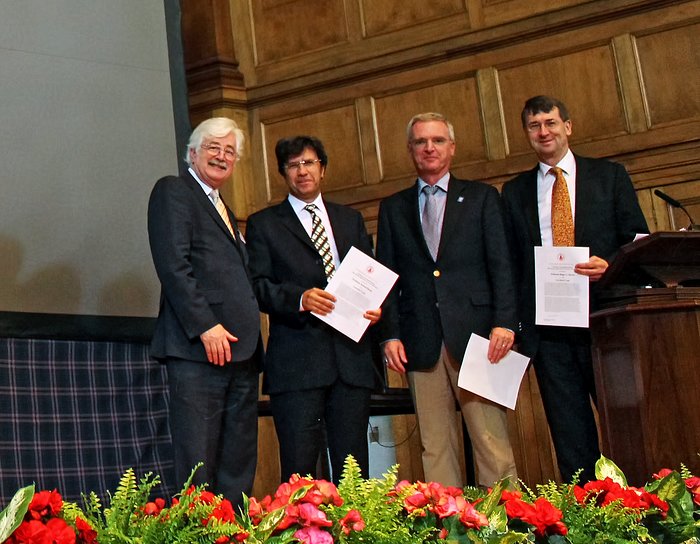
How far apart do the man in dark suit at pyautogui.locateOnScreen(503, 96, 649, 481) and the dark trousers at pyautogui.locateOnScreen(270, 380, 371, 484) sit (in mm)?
597

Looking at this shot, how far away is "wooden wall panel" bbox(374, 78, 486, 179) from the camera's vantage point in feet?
16.8

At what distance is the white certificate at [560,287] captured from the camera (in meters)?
3.12

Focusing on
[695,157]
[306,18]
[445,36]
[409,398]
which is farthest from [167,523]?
[306,18]

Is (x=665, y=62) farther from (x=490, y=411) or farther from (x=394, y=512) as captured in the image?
(x=394, y=512)

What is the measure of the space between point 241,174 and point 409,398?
2.08 m

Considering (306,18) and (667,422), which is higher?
(306,18)

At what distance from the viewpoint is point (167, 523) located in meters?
1.24

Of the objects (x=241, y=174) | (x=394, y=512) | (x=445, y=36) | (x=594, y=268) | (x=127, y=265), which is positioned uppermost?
(x=445, y=36)

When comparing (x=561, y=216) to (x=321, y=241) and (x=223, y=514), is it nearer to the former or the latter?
(x=321, y=241)

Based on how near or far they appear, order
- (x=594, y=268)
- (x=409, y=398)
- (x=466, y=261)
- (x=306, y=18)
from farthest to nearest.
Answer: (x=306, y=18) → (x=409, y=398) → (x=466, y=261) → (x=594, y=268)

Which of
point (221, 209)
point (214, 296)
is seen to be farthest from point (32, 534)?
point (221, 209)

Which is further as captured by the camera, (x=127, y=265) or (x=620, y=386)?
(x=127, y=265)

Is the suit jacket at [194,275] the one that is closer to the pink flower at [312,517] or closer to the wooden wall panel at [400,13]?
the pink flower at [312,517]

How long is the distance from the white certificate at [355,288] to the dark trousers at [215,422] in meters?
0.32
